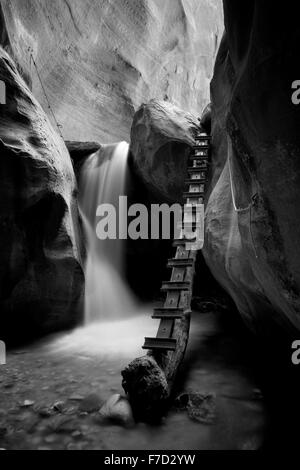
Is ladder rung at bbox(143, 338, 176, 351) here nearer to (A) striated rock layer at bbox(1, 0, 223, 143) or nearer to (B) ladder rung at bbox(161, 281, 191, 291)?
(B) ladder rung at bbox(161, 281, 191, 291)

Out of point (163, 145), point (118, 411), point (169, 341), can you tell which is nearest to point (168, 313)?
point (169, 341)

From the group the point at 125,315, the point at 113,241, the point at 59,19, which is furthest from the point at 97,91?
the point at 125,315

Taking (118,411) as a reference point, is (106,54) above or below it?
above

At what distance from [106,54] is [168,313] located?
53.8 feet

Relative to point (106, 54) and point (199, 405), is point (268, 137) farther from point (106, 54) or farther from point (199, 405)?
point (106, 54)

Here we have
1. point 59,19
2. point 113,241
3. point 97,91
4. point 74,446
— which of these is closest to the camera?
point 74,446

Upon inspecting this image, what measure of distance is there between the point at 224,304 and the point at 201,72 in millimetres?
19474

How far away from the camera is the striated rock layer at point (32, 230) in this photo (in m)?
6.10

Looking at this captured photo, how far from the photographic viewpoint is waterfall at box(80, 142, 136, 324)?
785cm

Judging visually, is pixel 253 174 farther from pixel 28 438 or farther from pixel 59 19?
pixel 59 19

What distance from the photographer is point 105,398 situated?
3.39 meters

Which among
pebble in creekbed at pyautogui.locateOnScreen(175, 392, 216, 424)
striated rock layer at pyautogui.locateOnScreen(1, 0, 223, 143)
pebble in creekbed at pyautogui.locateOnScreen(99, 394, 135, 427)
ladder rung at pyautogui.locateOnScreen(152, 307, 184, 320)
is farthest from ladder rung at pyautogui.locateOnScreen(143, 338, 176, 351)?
striated rock layer at pyautogui.locateOnScreen(1, 0, 223, 143)

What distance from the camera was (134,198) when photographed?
991 centimetres

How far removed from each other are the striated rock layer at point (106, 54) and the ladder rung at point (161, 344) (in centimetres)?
1012
